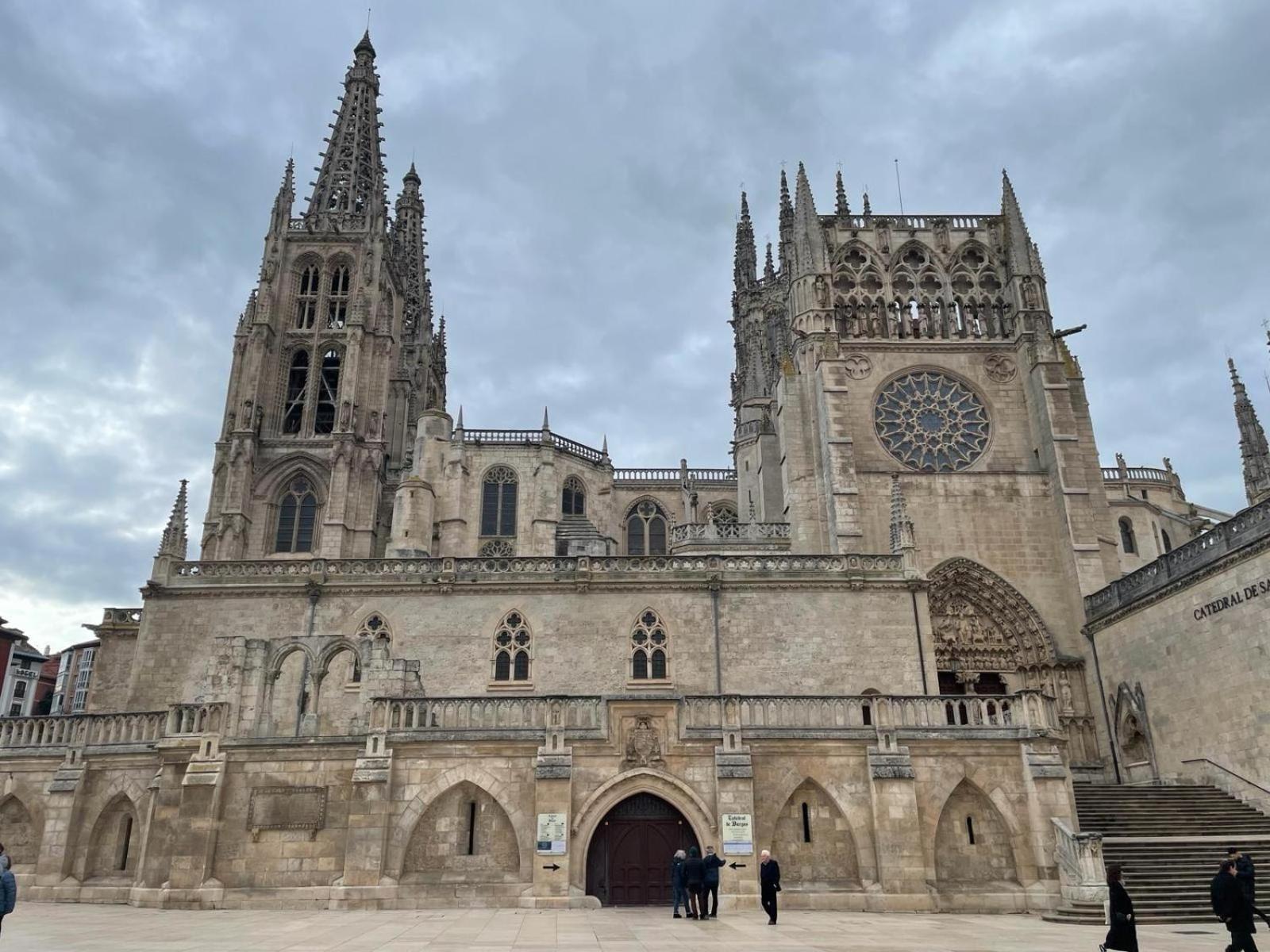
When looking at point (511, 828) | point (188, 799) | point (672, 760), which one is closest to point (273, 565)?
point (188, 799)

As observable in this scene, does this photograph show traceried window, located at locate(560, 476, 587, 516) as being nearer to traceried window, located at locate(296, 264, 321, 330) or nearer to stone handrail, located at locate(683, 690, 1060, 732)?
traceried window, located at locate(296, 264, 321, 330)

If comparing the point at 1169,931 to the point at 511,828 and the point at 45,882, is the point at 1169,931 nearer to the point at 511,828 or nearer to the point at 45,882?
the point at 511,828

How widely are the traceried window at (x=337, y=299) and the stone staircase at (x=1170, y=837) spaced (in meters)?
45.6

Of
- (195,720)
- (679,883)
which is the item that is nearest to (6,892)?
(195,720)

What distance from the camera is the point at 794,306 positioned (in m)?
38.0

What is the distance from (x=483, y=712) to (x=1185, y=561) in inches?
804

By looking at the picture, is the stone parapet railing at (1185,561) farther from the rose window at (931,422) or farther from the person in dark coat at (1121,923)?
the person in dark coat at (1121,923)

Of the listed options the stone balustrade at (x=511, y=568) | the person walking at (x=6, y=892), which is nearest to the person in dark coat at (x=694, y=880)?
the person walking at (x=6, y=892)

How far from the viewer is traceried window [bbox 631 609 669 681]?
85.9ft

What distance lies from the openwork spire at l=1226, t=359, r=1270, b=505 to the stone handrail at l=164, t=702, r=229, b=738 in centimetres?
4600

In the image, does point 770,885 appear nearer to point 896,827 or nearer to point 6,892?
point 896,827

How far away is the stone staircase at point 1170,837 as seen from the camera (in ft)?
56.1

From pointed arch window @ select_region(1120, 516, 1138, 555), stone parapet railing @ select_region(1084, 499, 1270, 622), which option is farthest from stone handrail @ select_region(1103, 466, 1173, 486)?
stone parapet railing @ select_region(1084, 499, 1270, 622)

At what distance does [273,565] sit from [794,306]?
2327 cm
